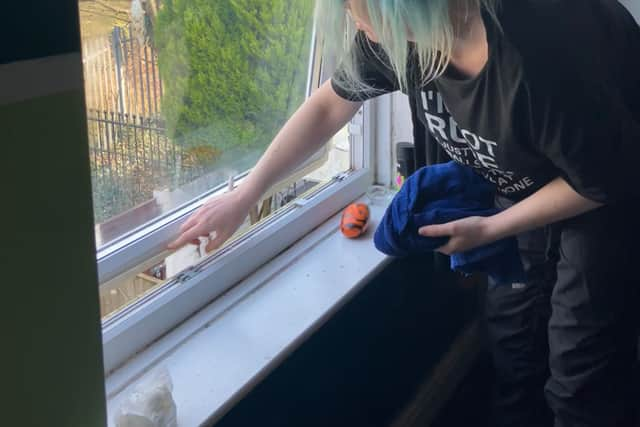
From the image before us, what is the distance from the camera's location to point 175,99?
133 cm

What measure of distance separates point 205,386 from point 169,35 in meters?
0.61

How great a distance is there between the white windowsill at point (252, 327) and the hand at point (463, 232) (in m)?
0.23

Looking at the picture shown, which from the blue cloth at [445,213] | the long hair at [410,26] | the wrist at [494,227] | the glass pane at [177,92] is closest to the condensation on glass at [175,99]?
the glass pane at [177,92]

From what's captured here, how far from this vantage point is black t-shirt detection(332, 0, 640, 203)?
118 cm

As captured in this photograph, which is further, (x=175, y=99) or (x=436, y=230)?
(x=436, y=230)

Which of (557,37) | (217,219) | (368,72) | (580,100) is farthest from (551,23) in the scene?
(217,219)

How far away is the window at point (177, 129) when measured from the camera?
3.90 ft

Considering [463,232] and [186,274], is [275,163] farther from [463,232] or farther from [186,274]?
[463,232]

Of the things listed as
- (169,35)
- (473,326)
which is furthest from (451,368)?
(169,35)

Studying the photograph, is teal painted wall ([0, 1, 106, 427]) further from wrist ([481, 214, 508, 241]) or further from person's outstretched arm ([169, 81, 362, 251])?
wrist ([481, 214, 508, 241])

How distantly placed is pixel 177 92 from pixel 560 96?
2.21ft

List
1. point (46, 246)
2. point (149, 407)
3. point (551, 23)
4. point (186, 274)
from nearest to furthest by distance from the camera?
point (46, 246) → point (149, 407) → point (551, 23) → point (186, 274)

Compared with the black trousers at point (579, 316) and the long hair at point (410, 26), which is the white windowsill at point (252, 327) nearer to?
the black trousers at point (579, 316)

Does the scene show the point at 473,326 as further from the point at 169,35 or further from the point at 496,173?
the point at 169,35
